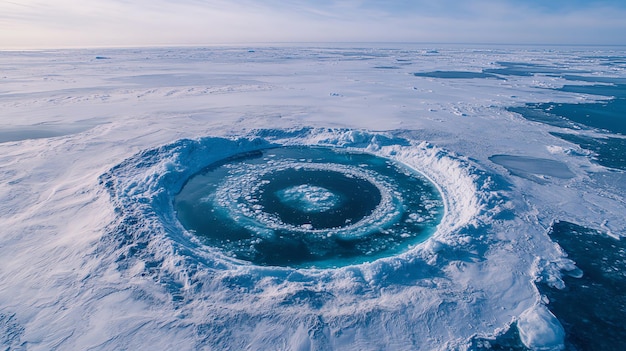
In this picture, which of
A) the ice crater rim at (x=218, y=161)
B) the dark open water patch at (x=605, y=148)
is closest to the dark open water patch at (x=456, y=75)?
the dark open water patch at (x=605, y=148)

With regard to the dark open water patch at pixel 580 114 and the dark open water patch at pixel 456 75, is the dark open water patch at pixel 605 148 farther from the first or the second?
the dark open water patch at pixel 456 75

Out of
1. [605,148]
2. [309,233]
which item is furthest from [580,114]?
[309,233]

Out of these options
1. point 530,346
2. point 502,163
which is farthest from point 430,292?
point 502,163

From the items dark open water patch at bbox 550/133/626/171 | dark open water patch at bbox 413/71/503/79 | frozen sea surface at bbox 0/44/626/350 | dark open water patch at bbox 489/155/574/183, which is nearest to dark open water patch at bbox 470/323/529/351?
frozen sea surface at bbox 0/44/626/350

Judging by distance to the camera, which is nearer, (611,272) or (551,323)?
(551,323)

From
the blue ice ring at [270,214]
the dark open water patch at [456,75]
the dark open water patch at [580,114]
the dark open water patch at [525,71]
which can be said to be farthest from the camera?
the dark open water patch at [525,71]

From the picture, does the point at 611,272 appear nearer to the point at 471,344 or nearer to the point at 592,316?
the point at 592,316
